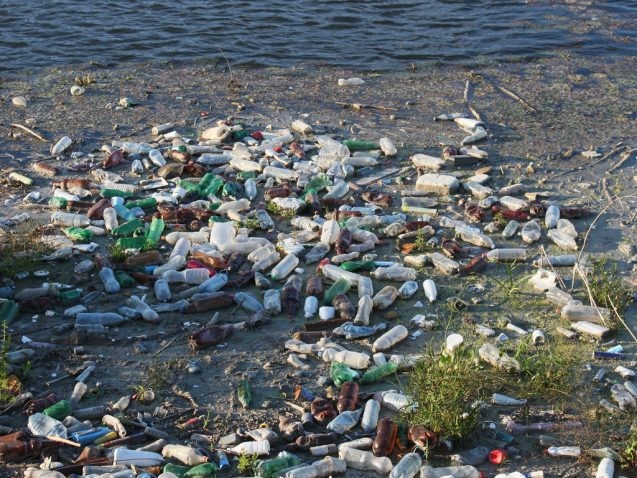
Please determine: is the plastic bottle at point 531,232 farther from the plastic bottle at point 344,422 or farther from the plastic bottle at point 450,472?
the plastic bottle at point 450,472

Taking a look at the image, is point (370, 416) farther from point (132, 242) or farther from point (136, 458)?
point (132, 242)

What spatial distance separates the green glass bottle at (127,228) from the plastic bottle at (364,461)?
12.4ft

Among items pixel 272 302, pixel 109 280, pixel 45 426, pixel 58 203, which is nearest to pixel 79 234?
pixel 58 203

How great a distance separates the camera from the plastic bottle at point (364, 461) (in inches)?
207

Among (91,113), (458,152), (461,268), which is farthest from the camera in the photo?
(91,113)

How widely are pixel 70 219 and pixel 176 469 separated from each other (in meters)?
4.00

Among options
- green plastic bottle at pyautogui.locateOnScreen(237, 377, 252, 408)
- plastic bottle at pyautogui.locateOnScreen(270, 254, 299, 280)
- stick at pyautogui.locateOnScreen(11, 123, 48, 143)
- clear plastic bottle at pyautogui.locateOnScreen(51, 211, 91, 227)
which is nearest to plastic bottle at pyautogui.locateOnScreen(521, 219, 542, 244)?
plastic bottle at pyautogui.locateOnScreen(270, 254, 299, 280)

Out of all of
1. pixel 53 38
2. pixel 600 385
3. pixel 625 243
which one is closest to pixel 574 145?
pixel 625 243

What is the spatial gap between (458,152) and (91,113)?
4973mm

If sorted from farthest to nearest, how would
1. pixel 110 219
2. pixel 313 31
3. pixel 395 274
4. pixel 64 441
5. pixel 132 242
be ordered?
1. pixel 313 31
2. pixel 110 219
3. pixel 132 242
4. pixel 395 274
5. pixel 64 441

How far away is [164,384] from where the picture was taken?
240 inches

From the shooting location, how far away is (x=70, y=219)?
27.8 feet

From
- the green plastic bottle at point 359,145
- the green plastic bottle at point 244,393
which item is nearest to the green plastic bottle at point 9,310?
the green plastic bottle at point 244,393

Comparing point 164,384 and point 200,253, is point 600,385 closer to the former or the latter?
point 164,384
